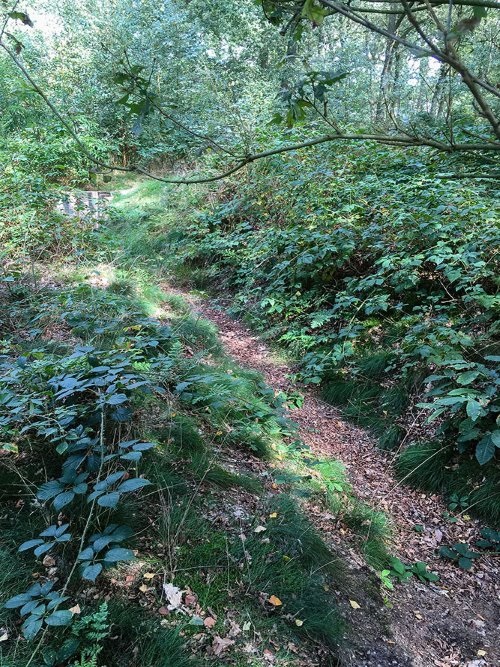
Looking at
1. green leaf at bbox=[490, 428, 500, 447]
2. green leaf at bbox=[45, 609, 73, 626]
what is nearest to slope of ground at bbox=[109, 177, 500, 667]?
green leaf at bbox=[490, 428, 500, 447]

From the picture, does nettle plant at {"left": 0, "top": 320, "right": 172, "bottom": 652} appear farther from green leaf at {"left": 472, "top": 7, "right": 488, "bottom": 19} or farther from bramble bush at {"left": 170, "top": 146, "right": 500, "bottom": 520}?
bramble bush at {"left": 170, "top": 146, "right": 500, "bottom": 520}

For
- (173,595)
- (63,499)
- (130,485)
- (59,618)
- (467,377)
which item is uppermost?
(467,377)


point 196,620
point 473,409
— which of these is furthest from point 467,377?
point 196,620

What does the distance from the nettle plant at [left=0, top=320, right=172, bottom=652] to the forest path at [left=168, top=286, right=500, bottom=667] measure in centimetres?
144

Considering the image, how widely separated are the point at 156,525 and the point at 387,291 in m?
3.95

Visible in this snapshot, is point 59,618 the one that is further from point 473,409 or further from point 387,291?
point 387,291

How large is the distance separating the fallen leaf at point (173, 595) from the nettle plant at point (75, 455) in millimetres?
298

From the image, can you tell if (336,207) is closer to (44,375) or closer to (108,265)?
(108,265)

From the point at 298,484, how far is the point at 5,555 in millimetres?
1932

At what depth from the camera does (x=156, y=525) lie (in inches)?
89.7

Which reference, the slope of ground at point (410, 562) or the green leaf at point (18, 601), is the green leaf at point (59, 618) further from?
the slope of ground at point (410, 562)

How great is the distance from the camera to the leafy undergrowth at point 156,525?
1.75m

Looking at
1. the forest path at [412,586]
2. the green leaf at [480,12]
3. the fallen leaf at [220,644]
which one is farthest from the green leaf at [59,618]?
the green leaf at [480,12]

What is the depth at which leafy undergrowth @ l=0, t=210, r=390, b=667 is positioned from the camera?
175 centimetres
